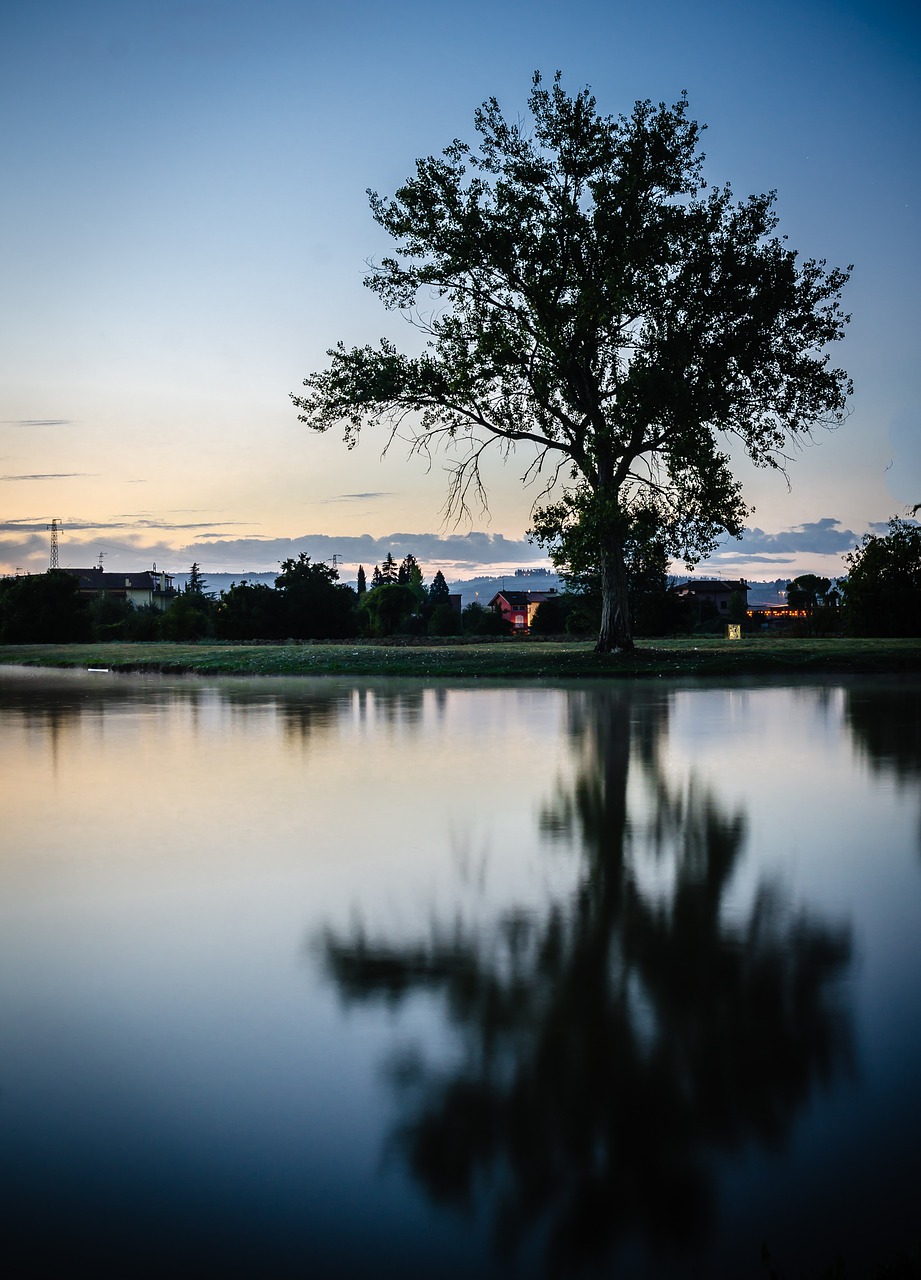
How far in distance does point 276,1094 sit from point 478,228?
2465 centimetres

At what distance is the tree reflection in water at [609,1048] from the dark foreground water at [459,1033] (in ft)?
0.04

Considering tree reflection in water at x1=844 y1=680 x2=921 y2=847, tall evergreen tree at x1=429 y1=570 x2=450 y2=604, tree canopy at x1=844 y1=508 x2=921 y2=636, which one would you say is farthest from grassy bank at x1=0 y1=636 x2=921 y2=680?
tall evergreen tree at x1=429 y1=570 x2=450 y2=604

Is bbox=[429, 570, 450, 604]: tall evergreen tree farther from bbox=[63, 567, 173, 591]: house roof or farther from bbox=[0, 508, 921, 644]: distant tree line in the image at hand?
bbox=[0, 508, 921, 644]: distant tree line

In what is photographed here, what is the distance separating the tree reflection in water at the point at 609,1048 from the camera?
2.54 meters

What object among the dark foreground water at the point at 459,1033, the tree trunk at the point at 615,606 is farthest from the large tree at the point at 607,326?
the dark foreground water at the point at 459,1033

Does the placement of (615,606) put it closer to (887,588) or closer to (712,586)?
(887,588)

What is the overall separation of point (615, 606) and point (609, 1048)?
23.7 m

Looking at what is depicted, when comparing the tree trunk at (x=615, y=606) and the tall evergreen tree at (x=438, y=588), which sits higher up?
the tall evergreen tree at (x=438, y=588)

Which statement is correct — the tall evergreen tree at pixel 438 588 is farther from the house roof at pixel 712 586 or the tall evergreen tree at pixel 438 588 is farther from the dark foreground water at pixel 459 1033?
the dark foreground water at pixel 459 1033

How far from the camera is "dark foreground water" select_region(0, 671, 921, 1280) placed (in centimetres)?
244

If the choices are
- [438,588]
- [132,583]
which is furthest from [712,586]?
[132,583]

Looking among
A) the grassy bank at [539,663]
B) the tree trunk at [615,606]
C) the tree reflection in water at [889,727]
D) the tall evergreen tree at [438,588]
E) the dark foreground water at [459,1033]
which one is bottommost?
the dark foreground water at [459,1033]

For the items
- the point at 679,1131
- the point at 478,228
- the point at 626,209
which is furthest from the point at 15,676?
the point at 679,1131

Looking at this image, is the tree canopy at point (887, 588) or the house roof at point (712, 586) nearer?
the tree canopy at point (887, 588)
